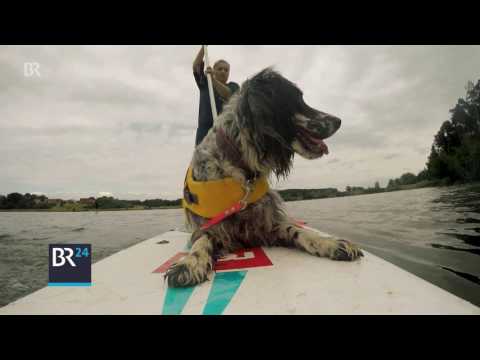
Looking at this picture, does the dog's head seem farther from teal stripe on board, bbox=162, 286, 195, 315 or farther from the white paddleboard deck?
teal stripe on board, bbox=162, 286, 195, 315

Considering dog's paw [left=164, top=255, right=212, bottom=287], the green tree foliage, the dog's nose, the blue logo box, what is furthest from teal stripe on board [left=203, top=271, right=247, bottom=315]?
the green tree foliage

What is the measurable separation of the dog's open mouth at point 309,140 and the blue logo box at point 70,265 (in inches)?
91.7

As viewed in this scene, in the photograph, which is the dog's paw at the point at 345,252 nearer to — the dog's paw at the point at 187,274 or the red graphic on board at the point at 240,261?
the red graphic on board at the point at 240,261

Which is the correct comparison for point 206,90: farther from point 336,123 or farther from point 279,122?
point 336,123

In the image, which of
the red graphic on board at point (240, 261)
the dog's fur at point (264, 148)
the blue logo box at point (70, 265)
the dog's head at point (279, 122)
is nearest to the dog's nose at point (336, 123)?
the dog's fur at point (264, 148)

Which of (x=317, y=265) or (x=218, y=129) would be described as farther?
(x=218, y=129)

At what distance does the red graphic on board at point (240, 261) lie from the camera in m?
2.20

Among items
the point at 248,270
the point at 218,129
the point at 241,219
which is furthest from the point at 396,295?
the point at 218,129
